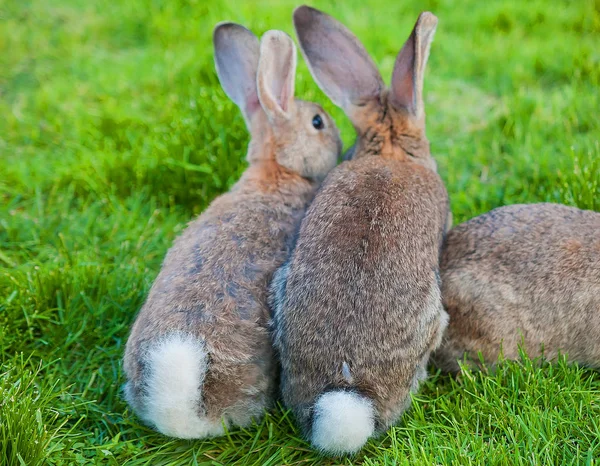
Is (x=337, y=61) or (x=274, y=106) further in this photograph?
(x=337, y=61)

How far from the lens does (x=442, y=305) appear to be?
128 inches

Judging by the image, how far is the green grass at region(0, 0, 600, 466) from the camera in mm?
2891

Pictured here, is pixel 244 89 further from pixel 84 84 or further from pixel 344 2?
pixel 344 2

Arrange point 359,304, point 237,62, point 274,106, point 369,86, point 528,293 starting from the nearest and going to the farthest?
1. point 359,304
2. point 528,293
3. point 274,106
4. point 369,86
5. point 237,62

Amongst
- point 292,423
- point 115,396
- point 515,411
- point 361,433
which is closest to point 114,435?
point 115,396

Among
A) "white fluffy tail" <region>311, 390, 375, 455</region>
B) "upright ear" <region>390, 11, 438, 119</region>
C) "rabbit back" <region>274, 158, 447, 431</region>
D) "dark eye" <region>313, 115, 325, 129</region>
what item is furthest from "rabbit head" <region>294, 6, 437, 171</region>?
"white fluffy tail" <region>311, 390, 375, 455</region>

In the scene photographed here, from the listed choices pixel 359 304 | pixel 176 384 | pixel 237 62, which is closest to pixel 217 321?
pixel 176 384

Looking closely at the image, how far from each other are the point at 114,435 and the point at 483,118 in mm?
3673

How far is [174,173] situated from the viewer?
446 centimetres

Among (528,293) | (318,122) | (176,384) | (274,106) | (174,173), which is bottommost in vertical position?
(176,384)

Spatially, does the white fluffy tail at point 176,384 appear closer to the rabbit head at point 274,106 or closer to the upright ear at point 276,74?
the rabbit head at point 274,106

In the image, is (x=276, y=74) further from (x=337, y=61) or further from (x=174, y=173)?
(x=174, y=173)

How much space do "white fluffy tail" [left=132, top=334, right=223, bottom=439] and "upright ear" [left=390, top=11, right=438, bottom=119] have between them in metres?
1.90

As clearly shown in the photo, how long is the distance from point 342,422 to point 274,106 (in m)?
1.95
